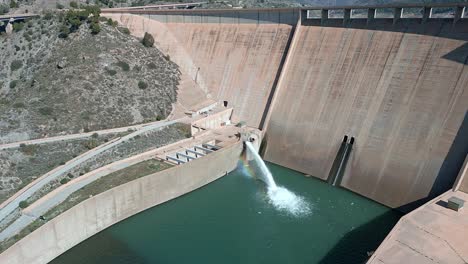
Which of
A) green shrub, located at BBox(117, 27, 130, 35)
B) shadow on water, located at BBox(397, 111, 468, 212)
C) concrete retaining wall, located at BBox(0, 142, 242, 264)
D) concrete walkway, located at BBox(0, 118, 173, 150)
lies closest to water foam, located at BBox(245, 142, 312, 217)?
concrete retaining wall, located at BBox(0, 142, 242, 264)

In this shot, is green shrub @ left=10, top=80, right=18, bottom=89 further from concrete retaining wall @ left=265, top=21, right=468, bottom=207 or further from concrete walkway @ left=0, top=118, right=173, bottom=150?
concrete retaining wall @ left=265, top=21, right=468, bottom=207

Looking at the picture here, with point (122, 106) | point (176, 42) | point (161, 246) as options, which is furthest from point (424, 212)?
point (176, 42)

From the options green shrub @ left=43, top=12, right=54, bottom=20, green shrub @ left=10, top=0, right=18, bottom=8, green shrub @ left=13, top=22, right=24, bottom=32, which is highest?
green shrub @ left=43, top=12, right=54, bottom=20

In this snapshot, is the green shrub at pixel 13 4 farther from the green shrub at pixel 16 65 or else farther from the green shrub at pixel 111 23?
the green shrub at pixel 111 23

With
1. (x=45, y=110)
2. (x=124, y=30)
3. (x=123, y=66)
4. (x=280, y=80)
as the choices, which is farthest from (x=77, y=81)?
(x=280, y=80)

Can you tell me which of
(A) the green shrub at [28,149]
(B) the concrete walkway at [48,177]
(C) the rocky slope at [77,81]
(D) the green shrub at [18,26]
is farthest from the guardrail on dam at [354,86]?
(D) the green shrub at [18,26]

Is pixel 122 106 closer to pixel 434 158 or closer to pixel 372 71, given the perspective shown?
pixel 372 71

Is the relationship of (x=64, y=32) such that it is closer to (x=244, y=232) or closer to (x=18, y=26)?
(x=18, y=26)
